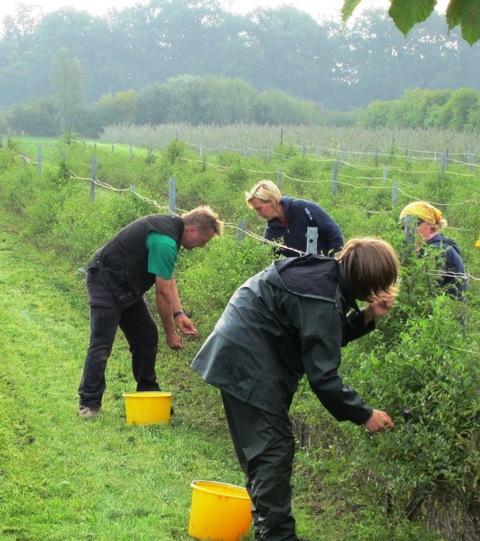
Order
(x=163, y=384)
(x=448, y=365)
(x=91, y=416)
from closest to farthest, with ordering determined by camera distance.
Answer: (x=448, y=365) → (x=91, y=416) → (x=163, y=384)

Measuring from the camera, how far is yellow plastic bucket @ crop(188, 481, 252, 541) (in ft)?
15.9

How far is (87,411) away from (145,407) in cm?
45

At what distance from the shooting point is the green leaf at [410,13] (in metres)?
1.77

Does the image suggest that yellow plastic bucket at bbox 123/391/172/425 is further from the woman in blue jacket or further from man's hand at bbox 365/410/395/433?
man's hand at bbox 365/410/395/433

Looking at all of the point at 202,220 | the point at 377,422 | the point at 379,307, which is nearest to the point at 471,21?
the point at 379,307

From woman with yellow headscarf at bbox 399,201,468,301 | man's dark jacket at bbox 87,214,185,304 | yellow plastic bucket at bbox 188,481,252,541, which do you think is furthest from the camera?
man's dark jacket at bbox 87,214,185,304

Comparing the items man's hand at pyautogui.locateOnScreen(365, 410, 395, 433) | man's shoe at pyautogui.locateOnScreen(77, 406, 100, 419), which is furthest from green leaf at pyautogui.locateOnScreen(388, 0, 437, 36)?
man's shoe at pyautogui.locateOnScreen(77, 406, 100, 419)

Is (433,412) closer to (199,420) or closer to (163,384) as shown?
(199,420)

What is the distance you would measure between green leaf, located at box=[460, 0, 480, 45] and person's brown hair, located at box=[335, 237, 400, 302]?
217cm

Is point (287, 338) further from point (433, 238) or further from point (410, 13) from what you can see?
point (410, 13)

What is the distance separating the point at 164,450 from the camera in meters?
6.47

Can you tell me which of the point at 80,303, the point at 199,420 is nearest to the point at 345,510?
the point at 199,420

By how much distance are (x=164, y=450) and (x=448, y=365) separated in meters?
2.58

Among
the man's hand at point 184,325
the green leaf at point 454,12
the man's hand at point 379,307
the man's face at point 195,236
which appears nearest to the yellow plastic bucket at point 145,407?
the man's hand at point 184,325
